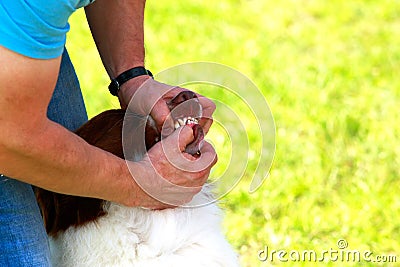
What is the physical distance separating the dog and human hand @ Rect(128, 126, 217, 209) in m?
0.04

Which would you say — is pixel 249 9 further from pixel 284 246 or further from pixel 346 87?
pixel 284 246

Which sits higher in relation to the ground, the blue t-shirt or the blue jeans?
the blue t-shirt

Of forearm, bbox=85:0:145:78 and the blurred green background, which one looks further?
the blurred green background

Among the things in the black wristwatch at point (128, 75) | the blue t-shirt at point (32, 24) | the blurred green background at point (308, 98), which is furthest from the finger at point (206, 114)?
the blue t-shirt at point (32, 24)

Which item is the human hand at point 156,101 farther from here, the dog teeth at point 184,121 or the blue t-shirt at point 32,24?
the blue t-shirt at point 32,24

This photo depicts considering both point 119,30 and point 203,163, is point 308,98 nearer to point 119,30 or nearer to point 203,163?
point 119,30

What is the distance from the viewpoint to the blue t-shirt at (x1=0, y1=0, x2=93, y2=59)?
5.95ft

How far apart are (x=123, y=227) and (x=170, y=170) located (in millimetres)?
218

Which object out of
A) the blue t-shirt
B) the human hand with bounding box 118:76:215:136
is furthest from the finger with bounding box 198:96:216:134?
the blue t-shirt

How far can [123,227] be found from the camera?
227 centimetres

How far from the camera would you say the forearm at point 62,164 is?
1.91m

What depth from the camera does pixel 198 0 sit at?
686 centimetres

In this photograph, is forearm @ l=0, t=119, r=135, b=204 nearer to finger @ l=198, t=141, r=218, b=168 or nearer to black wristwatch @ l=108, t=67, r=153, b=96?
finger @ l=198, t=141, r=218, b=168

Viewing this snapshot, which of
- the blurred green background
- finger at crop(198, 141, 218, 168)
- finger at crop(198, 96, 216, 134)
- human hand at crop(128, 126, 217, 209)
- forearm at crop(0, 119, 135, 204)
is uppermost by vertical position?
the blurred green background
